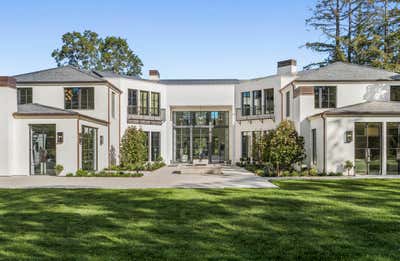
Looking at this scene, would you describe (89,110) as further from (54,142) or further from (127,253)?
(127,253)

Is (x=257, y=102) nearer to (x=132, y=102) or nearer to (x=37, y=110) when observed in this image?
(x=132, y=102)

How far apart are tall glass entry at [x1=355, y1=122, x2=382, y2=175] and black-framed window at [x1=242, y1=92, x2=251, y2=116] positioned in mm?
11655

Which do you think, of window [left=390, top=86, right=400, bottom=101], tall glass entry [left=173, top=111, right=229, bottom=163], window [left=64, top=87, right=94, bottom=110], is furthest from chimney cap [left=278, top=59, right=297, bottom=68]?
window [left=64, top=87, right=94, bottom=110]

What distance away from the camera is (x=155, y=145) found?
3194 cm

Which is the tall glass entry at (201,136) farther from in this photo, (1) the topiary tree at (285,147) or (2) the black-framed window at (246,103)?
(1) the topiary tree at (285,147)

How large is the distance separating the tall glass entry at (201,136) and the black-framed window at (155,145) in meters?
1.75

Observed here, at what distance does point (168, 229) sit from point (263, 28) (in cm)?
1577

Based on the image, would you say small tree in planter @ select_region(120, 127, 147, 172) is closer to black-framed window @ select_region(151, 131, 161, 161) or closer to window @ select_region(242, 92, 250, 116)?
black-framed window @ select_region(151, 131, 161, 161)

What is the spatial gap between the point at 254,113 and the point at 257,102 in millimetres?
861

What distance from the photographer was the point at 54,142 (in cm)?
2119

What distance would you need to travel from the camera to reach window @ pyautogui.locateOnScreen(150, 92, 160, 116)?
3167cm

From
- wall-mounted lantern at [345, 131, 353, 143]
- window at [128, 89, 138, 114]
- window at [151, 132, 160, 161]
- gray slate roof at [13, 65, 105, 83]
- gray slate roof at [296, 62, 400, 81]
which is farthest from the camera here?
window at [151, 132, 160, 161]

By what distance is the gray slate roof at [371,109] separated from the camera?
20.7 m

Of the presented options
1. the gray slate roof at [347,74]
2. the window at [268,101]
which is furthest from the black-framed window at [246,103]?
the gray slate roof at [347,74]
